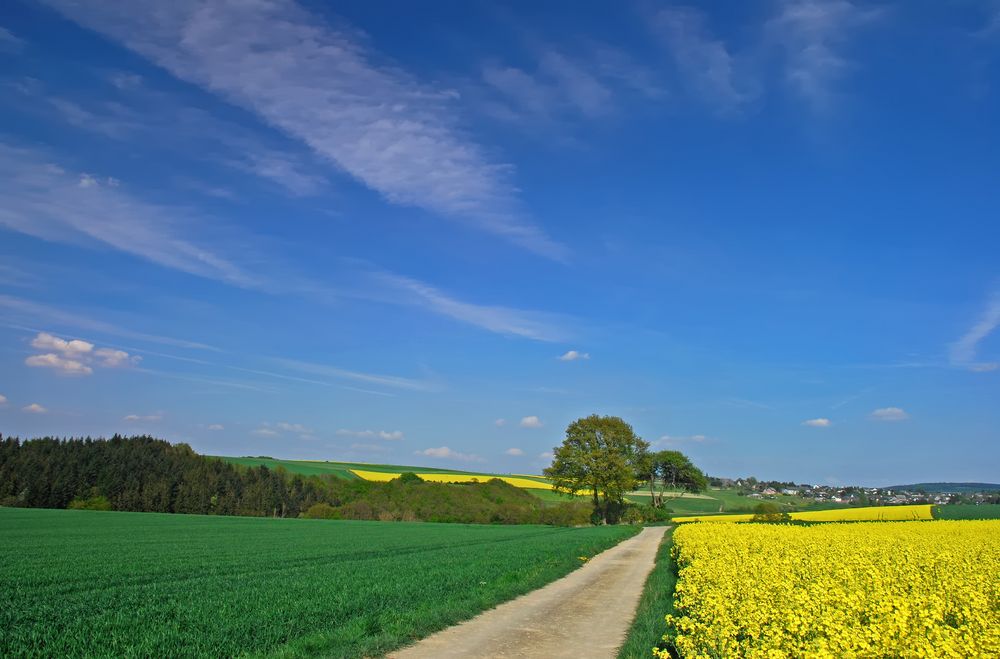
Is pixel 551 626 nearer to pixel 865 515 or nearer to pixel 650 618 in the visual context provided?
pixel 650 618

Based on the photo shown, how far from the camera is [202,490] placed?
85312mm

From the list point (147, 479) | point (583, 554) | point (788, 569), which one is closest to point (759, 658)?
point (788, 569)

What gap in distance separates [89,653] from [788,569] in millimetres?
13130

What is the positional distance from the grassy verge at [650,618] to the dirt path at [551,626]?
0.97 feet

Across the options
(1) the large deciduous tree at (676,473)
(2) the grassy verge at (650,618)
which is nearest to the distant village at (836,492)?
(1) the large deciduous tree at (676,473)

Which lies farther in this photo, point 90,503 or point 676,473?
point 676,473

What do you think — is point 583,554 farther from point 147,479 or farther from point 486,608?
point 147,479

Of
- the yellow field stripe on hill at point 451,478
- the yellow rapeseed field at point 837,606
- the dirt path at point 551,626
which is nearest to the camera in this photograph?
the yellow rapeseed field at point 837,606

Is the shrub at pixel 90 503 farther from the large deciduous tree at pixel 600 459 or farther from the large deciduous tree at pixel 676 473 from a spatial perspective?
the large deciduous tree at pixel 676 473

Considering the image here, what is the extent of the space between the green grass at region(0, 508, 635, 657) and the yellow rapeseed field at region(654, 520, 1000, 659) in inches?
240

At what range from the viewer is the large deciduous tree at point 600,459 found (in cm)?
7200

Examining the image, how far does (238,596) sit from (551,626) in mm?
7653

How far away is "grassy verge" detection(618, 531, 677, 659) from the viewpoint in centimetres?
1067

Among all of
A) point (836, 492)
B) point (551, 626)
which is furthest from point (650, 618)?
point (836, 492)
